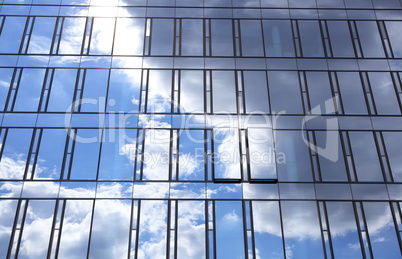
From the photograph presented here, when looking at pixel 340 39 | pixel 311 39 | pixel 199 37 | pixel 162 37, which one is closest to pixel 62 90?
A: pixel 162 37

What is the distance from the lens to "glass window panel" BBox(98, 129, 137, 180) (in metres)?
19.8

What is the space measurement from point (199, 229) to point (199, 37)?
39.9ft

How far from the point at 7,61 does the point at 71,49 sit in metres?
3.95

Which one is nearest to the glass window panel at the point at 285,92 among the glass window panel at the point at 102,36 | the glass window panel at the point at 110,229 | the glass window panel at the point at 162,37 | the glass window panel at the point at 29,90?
the glass window panel at the point at 162,37

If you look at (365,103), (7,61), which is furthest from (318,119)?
(7,61)

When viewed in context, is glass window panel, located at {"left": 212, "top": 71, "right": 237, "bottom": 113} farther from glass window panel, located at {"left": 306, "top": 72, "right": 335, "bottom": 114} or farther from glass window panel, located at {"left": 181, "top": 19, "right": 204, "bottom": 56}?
glass window panel, located at {"left": 306, "top": 72, "right": 335, "bottom": 114}

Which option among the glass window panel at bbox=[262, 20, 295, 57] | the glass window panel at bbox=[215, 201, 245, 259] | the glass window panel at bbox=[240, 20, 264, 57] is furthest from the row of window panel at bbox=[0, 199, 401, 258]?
the glass window panel at bbox=[240, 20, 264, 57]

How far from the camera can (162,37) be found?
77.3 ft

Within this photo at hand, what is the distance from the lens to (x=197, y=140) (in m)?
20.7

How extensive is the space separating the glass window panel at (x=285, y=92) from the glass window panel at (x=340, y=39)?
343 centimetres

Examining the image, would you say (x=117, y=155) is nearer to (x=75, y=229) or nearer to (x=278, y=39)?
(x=75, y=229)

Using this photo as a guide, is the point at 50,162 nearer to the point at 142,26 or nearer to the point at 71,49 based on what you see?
the point at 71,49

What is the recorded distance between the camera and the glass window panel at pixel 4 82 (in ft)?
70.2

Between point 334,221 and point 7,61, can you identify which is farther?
point 7,61
